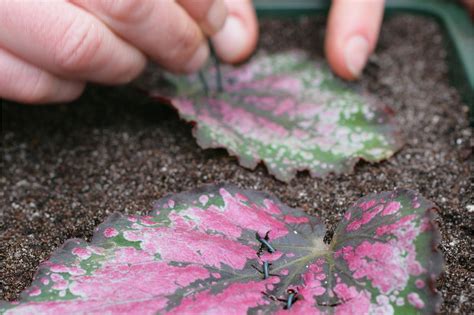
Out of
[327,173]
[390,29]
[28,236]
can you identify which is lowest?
[28,236]

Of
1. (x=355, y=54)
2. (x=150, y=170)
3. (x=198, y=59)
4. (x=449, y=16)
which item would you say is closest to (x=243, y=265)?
(x=150, y=170)

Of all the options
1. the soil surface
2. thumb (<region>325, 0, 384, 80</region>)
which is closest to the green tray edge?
the soil surface

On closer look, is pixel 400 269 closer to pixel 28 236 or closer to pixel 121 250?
pixel 121 250

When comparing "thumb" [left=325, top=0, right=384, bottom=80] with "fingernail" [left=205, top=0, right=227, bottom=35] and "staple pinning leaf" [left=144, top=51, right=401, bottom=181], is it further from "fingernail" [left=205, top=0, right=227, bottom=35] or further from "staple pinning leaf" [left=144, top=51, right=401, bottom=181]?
"fingernail" [left=205, top=0, right=227, bottom=35]

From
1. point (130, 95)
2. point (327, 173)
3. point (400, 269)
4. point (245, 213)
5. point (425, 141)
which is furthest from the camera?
point (130, 95)

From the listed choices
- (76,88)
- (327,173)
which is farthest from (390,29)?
(76,88)
